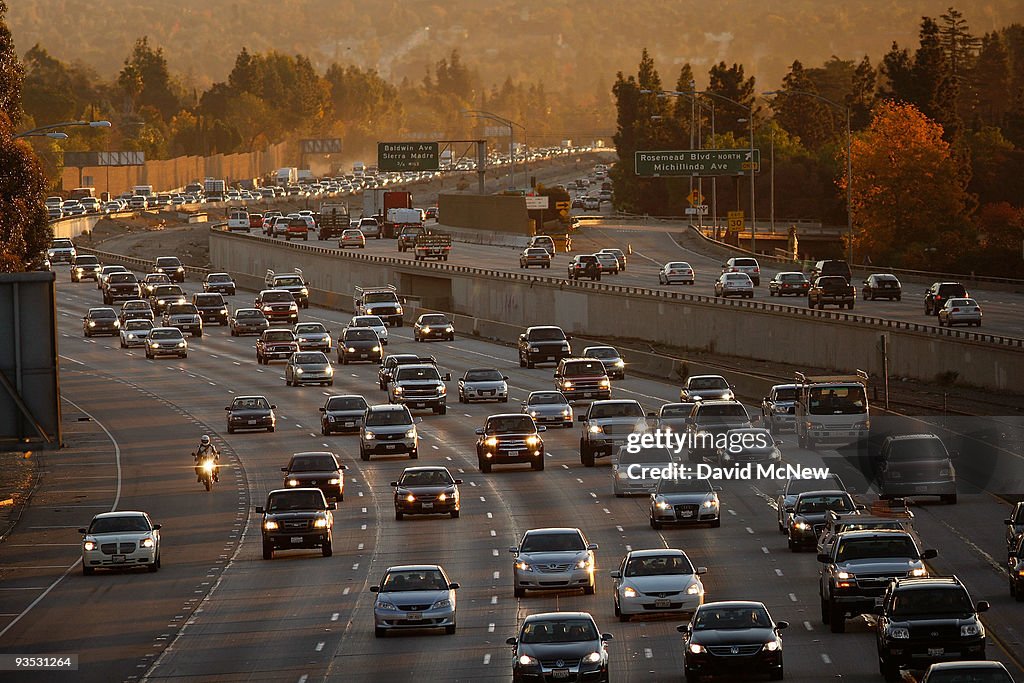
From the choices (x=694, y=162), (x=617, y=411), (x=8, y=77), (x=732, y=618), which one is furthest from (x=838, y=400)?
(x=694, y=162)

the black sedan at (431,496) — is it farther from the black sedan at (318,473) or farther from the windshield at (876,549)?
the windshield at (876,549)

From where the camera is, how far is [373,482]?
50906 millimetres

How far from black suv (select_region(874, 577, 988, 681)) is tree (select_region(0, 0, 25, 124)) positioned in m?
39.6

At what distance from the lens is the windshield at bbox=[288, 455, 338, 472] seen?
4653cm

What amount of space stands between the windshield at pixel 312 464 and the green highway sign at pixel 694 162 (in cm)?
8533

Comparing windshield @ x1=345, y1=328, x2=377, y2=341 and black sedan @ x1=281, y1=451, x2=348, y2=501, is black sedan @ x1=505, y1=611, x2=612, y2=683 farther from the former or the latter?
windshield @ x1=345, y1=328, x2=377, y2=341

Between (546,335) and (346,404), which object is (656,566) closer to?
(346,404)

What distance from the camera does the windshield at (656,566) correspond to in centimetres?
3150

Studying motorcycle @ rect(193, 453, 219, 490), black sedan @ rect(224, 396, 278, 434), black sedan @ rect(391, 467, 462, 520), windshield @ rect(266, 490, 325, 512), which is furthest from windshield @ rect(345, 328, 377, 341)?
windshield @ rect(266, 490, 325, 512)

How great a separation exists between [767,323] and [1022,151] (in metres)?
95.4

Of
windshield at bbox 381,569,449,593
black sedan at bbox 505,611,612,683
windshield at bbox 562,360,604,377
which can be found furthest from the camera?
windshield at bbox 562,360,604,377

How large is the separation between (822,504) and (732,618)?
12112 mm

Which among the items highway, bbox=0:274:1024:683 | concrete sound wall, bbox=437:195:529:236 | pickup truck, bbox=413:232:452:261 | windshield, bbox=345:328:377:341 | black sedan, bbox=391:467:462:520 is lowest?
highway, bbox=0:274:1024:683

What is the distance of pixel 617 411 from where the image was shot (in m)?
51.8
